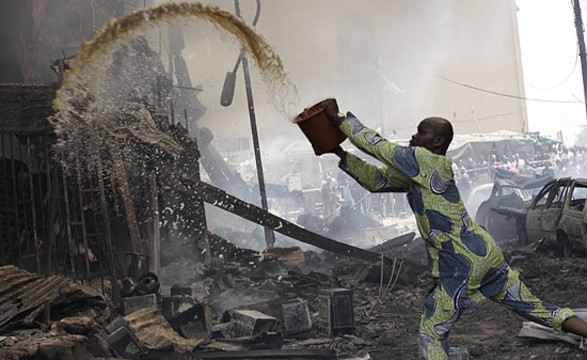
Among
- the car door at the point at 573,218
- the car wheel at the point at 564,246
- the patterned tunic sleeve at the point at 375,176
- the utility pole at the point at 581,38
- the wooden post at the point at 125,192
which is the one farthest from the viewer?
the utility pole at the point at 581,38

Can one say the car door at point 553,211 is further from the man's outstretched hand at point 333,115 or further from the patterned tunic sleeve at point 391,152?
the man's outstretched hand at point 333,115

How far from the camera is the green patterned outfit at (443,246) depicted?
3146 millimetres

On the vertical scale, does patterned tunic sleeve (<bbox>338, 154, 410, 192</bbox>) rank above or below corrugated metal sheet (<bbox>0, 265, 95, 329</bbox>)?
above

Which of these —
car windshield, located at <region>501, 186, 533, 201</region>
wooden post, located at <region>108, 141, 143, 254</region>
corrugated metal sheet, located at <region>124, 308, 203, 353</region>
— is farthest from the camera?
car windshield, located at <region>501, 186, 533, 201</region>

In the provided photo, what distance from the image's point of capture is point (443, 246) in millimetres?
3172

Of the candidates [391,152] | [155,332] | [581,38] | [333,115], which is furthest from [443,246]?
[581,38]

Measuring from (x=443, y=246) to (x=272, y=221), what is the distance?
592 cm

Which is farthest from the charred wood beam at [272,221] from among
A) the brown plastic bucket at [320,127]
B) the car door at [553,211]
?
the brown plastic bucket at [320,127]

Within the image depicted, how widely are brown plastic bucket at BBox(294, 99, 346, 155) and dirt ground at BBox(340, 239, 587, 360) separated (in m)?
2.83

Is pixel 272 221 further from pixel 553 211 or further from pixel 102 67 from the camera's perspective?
pixel 553 211

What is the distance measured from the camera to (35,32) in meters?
12.2

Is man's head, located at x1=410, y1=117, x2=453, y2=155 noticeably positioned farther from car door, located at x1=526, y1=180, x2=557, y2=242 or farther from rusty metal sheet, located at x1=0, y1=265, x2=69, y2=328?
car door, located at x1=526, y1=180, x2=557, y2=242

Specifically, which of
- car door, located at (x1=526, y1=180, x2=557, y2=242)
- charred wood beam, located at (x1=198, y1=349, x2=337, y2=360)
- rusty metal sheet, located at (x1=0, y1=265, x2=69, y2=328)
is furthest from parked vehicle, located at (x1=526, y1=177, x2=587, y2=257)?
rusty metal sheet, located at (x1=0, y1=265, x2=69, y2=328)

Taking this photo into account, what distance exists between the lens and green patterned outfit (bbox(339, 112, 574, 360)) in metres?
3.15
